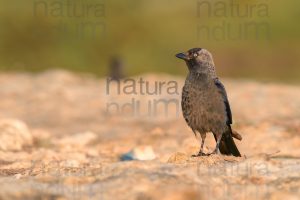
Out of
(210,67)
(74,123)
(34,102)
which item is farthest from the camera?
(34,102)

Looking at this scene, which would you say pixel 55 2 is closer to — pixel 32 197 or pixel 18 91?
pixel 18 91

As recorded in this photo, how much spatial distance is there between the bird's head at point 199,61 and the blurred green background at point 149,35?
22.5m

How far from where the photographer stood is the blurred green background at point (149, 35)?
33.8m

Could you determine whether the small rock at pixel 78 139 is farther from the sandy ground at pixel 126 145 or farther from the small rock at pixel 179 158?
the small rock at pixel 179 158

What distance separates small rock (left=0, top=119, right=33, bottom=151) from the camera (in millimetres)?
12328

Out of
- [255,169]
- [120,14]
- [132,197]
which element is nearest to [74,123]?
[255,169]

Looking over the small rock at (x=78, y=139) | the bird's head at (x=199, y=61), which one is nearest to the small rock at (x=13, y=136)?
the small rock at (x=78, y=139)

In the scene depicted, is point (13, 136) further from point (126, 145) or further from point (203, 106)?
point (203, 106)

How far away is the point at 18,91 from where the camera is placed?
65.6ft

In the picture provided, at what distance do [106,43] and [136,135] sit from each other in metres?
21.7

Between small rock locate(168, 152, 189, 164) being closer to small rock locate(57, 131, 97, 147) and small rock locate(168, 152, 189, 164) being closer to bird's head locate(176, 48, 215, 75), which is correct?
bird's head locate(176, 48, 215, 75)

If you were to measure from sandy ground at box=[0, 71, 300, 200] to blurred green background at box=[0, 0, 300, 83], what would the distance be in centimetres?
1103

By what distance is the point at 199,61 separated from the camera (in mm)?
9508

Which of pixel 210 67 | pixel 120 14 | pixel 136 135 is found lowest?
pixel 136 135
